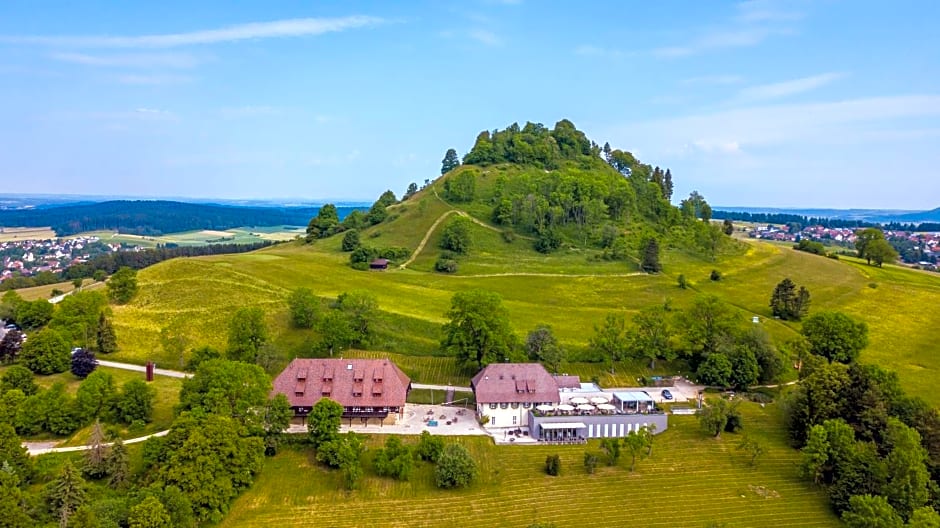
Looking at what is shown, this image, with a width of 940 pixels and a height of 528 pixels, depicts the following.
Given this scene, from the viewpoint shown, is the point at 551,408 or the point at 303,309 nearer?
the point at 551,408

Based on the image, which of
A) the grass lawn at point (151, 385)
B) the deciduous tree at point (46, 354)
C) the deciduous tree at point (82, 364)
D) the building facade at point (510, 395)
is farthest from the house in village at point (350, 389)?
the deciduous tree at point (46, 354)

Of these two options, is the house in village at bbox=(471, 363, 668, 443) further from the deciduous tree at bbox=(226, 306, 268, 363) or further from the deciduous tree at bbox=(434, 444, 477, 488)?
the deciduous tree at bbox=(226, 306, 268, 363)

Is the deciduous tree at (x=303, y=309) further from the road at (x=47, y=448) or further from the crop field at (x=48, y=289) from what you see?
the crop field at (x=48, y=289)

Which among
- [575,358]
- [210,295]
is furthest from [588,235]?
[210,295]

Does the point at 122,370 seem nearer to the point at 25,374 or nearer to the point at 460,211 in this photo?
the point at 25,374

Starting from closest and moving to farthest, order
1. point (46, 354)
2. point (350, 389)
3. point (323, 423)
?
point (323, 423)
point (350, 389)
point (46, 354)

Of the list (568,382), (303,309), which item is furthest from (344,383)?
(568,382)

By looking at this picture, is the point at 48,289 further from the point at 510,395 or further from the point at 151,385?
the point at 510,395

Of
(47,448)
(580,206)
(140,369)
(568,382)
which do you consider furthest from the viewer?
(580,206)
